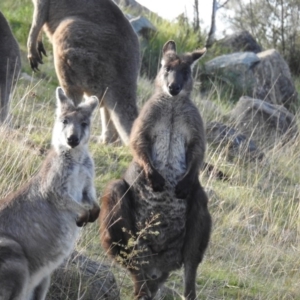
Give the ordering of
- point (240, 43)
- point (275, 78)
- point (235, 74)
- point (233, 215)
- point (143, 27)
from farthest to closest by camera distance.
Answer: point (240, 43)
point (143, 27)
point (235, 74)
point (275, 78)
point (233, 215)

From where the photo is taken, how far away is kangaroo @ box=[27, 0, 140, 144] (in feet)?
27.2

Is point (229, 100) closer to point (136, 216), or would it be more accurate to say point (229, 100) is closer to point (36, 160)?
point (36, 160)

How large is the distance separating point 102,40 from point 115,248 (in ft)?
10.4

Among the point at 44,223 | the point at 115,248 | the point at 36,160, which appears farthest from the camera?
the point at 36,160

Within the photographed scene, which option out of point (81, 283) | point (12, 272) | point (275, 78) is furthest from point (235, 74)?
point (12, 272)

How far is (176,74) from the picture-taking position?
6234 millimetres

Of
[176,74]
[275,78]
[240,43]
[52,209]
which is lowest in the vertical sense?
[52,209]

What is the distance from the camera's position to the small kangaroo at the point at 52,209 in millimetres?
4859

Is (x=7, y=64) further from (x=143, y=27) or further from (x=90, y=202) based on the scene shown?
(x=143, y=27)

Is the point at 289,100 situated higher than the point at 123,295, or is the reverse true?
the point at 289,100

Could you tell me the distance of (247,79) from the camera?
14.2 m

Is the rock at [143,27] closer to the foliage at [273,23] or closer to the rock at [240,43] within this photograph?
the rock at [240,43]

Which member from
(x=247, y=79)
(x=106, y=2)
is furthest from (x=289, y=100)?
(x=106, y=2)

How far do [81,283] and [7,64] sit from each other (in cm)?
351
